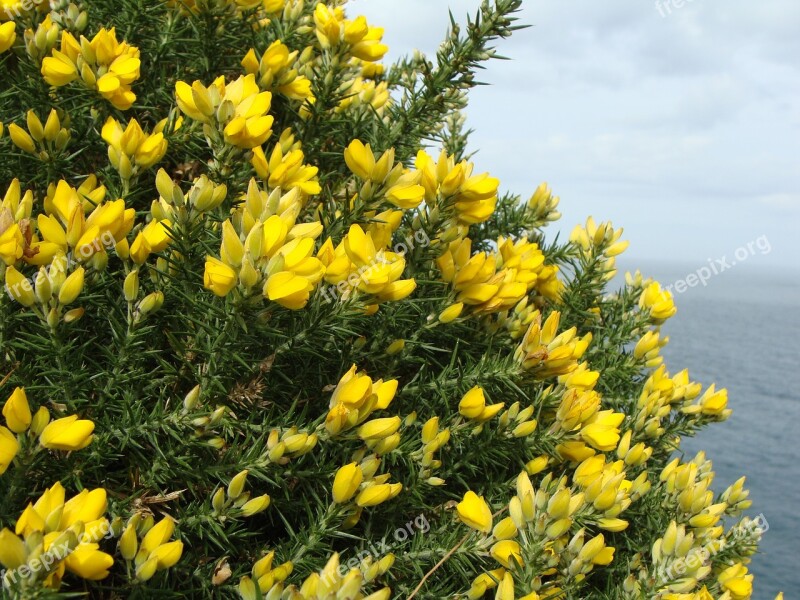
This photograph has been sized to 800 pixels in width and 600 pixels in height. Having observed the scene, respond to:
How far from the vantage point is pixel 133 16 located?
1611 mm

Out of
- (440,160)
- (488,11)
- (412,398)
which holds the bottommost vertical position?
(412,398)

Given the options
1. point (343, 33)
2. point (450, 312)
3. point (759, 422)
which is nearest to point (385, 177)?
point (450, 312)

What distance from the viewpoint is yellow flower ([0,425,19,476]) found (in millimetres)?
945

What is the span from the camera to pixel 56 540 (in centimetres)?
84

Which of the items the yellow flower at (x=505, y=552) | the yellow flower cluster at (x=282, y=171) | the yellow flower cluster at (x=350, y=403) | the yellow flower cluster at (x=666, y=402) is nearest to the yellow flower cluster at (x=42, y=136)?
the yellow flower cluster at (x=282, y=171)

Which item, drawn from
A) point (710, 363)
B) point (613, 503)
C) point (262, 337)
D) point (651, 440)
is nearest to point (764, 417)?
point (710, 363)

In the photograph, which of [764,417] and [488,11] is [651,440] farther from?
[764,417]

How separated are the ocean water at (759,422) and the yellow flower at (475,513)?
5.27 ft

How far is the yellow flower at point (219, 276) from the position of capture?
3.22ft

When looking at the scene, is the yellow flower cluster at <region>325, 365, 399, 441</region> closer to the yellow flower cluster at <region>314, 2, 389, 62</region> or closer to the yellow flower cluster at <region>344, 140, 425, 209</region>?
the yellow flower cluster at <region>344, 140, 425, 209</region>

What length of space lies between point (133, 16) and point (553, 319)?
1260 millimetres

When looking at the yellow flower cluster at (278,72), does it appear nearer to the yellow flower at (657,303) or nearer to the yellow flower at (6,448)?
the yellow flower at (6,448)

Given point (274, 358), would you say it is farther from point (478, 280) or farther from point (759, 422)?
point (759, 422)

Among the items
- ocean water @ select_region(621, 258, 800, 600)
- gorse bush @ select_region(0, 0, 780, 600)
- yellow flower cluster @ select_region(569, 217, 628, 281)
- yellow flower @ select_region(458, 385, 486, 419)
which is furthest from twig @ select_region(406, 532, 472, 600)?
ocean water @ select_region(621, 258, 800, 600)
